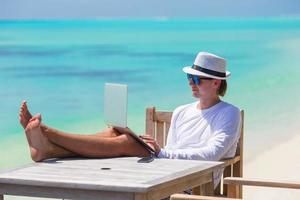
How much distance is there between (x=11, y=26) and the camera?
134 feet

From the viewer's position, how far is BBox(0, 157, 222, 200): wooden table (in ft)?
11.1

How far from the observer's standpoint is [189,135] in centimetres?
440

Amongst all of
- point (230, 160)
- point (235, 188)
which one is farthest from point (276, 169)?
point (235, 188)

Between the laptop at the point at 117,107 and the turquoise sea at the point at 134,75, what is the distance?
5409 mm

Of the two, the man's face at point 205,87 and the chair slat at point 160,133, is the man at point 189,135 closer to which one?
the man's face at point 205,87

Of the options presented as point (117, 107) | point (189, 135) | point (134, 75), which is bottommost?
point (189, 135)

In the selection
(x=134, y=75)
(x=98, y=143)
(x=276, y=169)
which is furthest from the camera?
(x=134, y=75)

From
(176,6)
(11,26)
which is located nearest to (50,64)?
(11,26)

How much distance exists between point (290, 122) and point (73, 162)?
821 centimetres

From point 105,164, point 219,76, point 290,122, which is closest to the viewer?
point 105,164

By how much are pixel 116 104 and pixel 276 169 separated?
16.3 ft

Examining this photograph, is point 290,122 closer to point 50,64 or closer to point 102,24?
point 50,64

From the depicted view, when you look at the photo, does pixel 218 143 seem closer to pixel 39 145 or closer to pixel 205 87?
pixel 205 87

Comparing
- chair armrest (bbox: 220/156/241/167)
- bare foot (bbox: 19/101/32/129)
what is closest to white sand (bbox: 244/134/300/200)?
chair armrest (bbox: 220/156/241/167)
